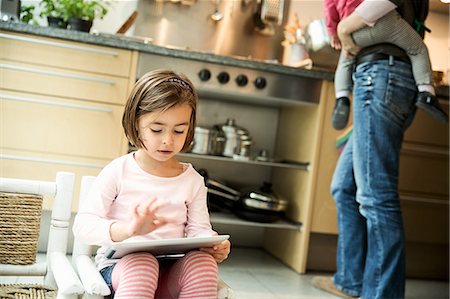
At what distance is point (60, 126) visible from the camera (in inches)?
105

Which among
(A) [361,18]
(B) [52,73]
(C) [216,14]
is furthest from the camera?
(C) [216,14]

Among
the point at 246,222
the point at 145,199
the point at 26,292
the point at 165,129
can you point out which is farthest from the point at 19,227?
the point at 246,222

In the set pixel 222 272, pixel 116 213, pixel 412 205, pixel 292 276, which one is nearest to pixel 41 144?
pixel 222 272

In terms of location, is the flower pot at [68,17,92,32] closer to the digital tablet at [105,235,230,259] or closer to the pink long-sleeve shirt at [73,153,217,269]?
the pink long-sleeve shirt at [73,153,217,269]

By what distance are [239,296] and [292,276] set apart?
22.4 inches

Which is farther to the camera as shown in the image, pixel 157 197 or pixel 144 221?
pixel 157 197

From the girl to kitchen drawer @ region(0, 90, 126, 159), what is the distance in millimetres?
1311

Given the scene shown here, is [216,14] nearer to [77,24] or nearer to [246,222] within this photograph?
[77,24]

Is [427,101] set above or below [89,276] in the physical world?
above

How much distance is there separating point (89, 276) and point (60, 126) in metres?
1.61

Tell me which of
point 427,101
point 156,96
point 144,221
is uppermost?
point 427,101

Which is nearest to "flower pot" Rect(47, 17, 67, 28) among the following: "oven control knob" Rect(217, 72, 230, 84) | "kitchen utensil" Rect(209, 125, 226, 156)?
"oven control knob" Rect(217, 72, 230, 84)

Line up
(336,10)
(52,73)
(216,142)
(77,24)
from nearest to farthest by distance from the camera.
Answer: (336,10) < (52,73) < (77,24) < (216,142)

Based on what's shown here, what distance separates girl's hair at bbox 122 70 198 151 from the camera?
133cm
